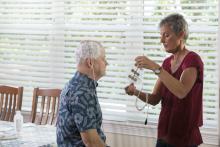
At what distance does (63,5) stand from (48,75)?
67cm

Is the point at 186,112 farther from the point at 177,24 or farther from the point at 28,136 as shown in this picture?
the point at 28,136

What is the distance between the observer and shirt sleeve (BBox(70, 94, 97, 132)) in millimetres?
1872

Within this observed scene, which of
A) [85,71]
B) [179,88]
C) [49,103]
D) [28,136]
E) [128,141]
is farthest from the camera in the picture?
[128,141]

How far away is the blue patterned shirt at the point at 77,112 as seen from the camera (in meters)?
1.88

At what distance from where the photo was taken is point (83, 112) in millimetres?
1876

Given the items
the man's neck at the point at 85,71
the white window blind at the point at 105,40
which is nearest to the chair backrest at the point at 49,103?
the white window blind at the point at 105,40

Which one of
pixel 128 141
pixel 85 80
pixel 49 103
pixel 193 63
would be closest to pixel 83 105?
pixel 85 80

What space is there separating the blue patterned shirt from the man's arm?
20 millimetres

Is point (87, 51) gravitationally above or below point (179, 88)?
above

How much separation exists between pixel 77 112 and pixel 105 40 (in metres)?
1.65

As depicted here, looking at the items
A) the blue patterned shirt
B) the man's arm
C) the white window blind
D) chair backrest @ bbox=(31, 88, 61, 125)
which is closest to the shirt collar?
the blue patterned shirt

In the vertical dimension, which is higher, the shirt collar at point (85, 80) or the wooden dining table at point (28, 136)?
the shirt collar at point (85, 80)

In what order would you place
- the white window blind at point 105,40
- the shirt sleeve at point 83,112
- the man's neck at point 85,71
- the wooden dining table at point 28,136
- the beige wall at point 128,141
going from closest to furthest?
the shirt sleeve at point 83,112, the man's neck at point 85,71, the wooden dining table at point 28,136, the white window blind at point 105,40, the beige wall at point 128,141

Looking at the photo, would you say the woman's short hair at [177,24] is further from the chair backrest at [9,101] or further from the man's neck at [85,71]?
the chair backrest at [9,101]
